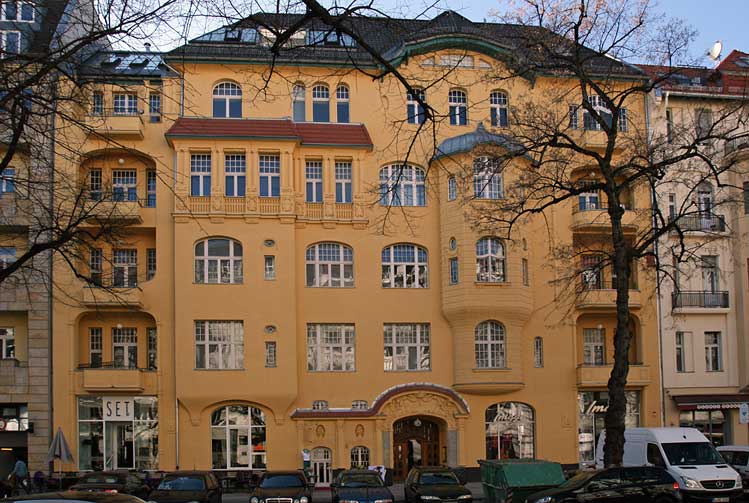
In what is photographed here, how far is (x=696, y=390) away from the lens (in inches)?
1665

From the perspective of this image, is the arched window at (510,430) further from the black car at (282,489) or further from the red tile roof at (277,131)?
the black car at (282,489)

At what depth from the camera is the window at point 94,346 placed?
131 ft

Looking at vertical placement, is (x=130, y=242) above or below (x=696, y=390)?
above

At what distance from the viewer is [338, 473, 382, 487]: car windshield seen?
27016 mm

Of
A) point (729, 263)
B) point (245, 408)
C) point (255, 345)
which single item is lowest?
point (245, 408)

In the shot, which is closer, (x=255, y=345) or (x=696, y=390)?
(x=255, y=345)

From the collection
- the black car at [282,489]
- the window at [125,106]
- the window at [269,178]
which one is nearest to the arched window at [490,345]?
the window at [269,178]

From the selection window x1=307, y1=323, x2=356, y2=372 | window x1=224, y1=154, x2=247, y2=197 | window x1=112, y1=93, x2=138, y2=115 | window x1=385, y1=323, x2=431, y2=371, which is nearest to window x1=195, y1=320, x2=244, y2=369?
window x1=307, y1=323, x2=356, y2=372

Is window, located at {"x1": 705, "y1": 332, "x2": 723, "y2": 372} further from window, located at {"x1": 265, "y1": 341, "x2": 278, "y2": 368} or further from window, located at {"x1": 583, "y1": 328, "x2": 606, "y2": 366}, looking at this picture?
window, located at {"x1": 265, "y1": 341, "x2": 278, "y2": 368}

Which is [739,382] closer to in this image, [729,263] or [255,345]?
[729,263]

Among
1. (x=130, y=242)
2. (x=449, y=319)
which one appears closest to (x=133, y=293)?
(x=130, y=242)

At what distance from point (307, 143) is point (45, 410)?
15.3m

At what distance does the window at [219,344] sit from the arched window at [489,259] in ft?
33.9

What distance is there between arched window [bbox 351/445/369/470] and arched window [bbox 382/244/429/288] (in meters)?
6.95
